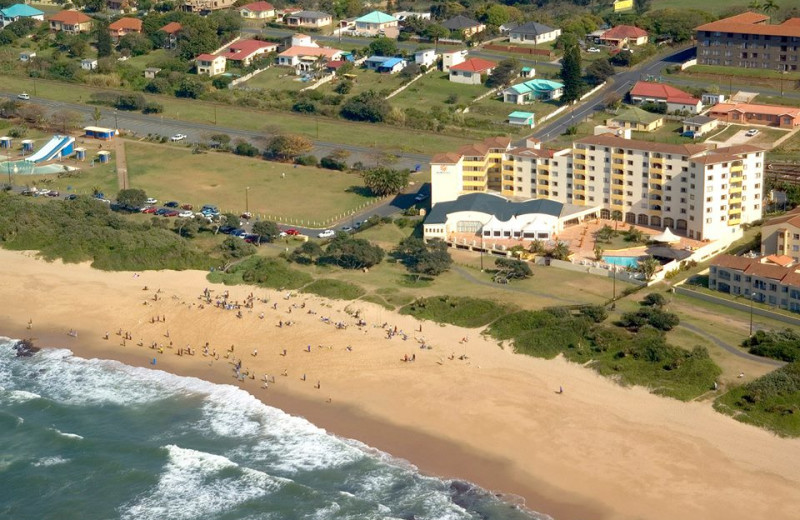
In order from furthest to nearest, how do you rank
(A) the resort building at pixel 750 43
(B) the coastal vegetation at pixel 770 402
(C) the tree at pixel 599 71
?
(C) the tree at pixel 599 71, (A) the resort building at pixel 750 43, (B) the coastal vegetation at pixel 770 402

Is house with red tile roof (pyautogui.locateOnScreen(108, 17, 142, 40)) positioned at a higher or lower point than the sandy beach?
higher

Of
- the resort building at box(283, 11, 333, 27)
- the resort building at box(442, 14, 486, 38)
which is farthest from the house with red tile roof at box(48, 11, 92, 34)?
the resort building at box(442, 14, 486, 38)

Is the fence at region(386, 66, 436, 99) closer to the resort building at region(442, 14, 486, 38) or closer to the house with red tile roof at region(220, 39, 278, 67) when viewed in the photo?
the resort building at region(442, 14, 486, 38)

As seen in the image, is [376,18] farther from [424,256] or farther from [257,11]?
[424,256]

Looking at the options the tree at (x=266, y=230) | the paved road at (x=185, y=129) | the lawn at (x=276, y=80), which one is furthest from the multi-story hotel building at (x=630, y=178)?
the lawn at (x=276, y=80)

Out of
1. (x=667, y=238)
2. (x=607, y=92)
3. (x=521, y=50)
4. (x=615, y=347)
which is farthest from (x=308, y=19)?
(x=615, y=347)

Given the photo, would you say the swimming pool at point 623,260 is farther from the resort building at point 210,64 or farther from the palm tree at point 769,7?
the resort building at point 210,64
